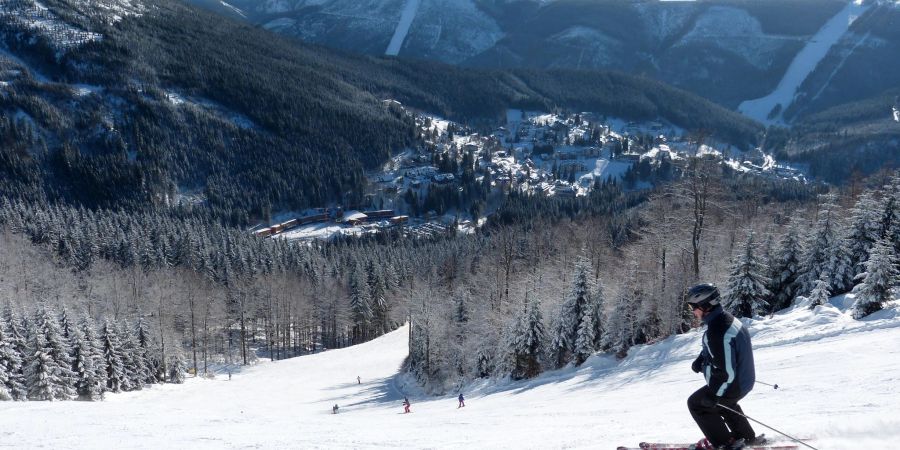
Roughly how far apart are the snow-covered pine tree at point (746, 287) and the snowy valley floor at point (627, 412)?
368 cm

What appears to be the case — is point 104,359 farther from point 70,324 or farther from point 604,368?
point 604,368

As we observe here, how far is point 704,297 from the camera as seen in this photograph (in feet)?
21.8

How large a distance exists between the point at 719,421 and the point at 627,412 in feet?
21.3

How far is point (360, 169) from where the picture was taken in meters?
170

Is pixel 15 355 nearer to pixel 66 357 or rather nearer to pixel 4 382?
pixel 4 382

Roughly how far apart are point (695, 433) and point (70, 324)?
4441 cm

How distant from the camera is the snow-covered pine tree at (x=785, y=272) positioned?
28109 millimetres

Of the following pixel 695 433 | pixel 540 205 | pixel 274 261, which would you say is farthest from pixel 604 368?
pixel 540 205

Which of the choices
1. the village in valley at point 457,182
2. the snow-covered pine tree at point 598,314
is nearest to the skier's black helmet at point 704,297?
the snow-covered pine tree at point 598,314

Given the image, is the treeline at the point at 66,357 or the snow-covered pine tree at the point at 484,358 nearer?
the treeline at the point at 66,357

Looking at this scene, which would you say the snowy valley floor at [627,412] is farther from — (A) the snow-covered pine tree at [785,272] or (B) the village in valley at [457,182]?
(B) the village in valley at [457,182]

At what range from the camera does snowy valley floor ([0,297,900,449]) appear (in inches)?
372

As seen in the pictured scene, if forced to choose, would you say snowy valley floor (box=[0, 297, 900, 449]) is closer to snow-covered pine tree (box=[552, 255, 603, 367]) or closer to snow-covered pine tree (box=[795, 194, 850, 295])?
snow-covered pine tree (box=[795, 194, 850, 295])

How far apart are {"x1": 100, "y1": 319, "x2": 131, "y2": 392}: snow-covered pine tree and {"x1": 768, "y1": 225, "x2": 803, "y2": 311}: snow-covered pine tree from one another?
45984mm
